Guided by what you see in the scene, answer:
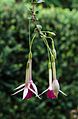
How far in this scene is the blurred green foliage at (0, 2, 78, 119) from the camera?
4547mm

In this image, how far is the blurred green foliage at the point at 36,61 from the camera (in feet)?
14.9

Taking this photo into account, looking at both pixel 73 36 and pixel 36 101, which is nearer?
pixel 36 101

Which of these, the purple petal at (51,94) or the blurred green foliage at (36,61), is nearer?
the purple petal at (51,94)

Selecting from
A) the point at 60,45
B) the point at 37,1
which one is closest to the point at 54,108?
the point at 60,45

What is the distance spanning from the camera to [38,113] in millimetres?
4590

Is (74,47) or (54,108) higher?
(74,47)

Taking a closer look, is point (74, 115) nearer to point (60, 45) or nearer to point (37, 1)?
point (60, 45)

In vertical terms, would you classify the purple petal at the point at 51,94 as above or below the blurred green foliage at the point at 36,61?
above

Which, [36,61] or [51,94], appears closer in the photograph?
[51,94]

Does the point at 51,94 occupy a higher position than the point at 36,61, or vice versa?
the point at 51,94

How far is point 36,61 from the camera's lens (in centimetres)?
475

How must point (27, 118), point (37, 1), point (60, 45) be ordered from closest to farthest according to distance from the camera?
1. point (37, 1)
2. point (27, 118)
3. point (60, 45)

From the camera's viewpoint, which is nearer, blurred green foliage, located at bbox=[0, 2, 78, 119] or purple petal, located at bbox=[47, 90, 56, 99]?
purple petal, located at bbox=[47, 90, 56, 99]

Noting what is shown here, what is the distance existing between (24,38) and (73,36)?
57 cm
